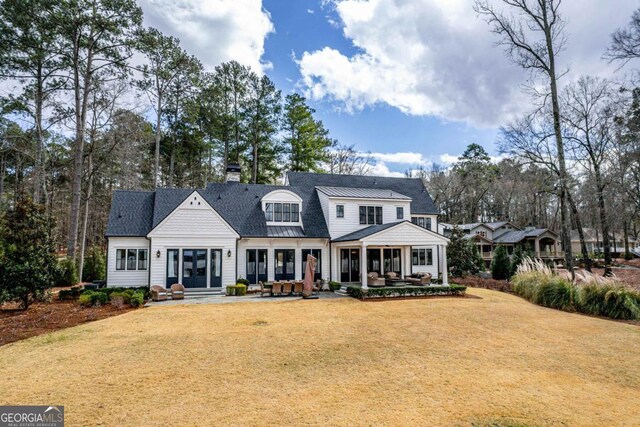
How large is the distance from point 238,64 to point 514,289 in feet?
98.6

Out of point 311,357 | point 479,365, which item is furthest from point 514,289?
point 311,357

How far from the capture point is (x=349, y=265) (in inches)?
804

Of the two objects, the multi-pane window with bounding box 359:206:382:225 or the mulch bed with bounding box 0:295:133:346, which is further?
the multi-pane window with bounding box 359:206:382:225

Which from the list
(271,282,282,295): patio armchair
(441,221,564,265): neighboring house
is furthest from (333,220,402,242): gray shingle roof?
(441,221,564,265): neighboring house

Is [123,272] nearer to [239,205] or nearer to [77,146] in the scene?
[239,205]

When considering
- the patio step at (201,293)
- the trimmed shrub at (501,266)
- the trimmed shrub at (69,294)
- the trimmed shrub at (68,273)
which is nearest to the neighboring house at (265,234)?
the patio step at (201,293)

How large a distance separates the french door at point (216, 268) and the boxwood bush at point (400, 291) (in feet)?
21.7

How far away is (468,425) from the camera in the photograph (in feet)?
15.5

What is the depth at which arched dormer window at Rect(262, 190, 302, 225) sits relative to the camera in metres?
20.0

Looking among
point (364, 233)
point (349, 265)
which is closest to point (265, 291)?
point (364, 233)

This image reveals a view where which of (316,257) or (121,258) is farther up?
(121,258)

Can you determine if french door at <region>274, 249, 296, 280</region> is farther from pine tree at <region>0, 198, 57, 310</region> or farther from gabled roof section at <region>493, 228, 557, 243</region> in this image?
gabled roof section at <region>493, 228, 557, 243</region>

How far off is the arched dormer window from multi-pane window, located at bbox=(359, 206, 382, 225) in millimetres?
3801

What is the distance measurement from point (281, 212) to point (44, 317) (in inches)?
466
